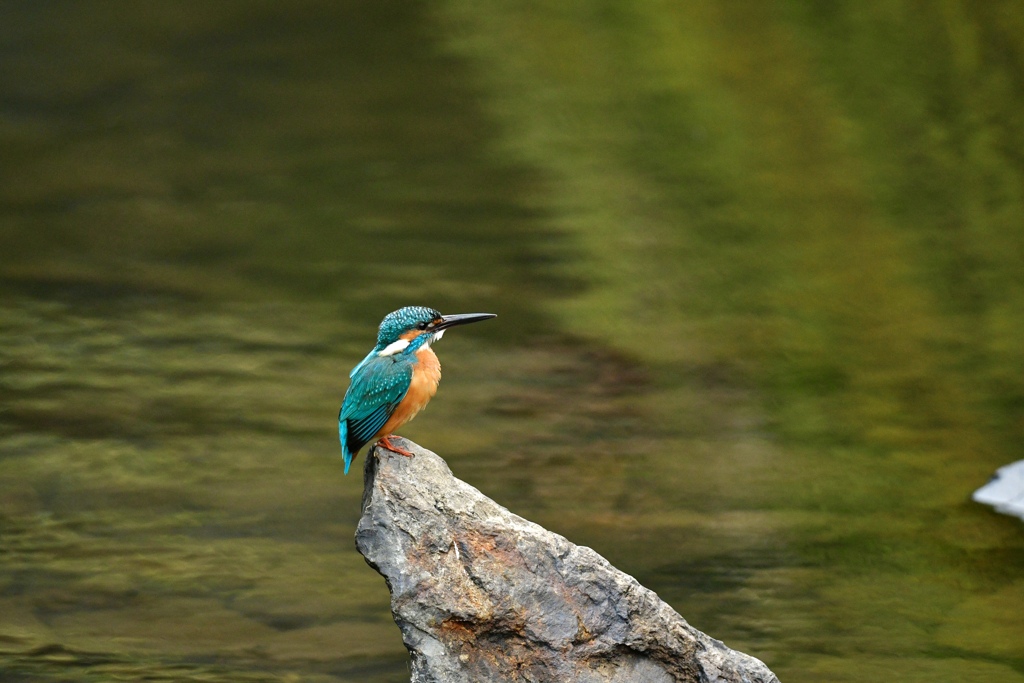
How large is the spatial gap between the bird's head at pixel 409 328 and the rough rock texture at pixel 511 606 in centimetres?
49

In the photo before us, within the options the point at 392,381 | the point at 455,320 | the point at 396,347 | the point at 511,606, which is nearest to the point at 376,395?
the point at 392,381

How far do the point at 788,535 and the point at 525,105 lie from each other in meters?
5.96

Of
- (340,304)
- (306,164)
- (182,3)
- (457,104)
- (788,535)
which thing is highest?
(182,3)

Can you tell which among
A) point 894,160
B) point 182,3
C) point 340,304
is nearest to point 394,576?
point 340,304

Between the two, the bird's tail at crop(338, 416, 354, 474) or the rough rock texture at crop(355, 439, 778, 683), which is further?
the bird's tail at crop(338, 416, 354, 474)

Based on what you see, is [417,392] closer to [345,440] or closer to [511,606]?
[345,440]

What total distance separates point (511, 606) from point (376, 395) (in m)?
0.95

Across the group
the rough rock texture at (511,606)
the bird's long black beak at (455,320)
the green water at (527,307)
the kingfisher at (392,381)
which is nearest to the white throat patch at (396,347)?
the kingfisher at (392,381)

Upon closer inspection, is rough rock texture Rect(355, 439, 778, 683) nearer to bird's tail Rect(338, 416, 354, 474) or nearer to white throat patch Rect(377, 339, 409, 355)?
bird's tail Rect(338, 416, 354, 474)

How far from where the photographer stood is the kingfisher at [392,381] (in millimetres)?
4695

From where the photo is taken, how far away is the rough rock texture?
174 inches

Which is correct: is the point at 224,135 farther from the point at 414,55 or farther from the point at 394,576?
the point at 394,576

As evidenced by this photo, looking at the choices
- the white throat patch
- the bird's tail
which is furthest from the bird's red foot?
the white throat patch

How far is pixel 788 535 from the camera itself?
8.02 meters
